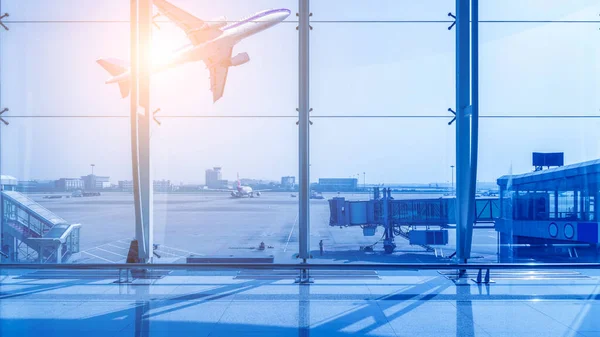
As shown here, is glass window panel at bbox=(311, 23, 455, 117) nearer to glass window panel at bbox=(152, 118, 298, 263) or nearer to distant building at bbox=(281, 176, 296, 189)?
glass window panel at bbox=(152, 118, 298, 263)

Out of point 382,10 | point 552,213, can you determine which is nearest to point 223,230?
point 382,10

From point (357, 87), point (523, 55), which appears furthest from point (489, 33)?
point (357, 87)

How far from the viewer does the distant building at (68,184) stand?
19.1 ft

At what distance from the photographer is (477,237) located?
5.94 metres

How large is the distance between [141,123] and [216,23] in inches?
59.5

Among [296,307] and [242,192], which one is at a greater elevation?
[242,192]

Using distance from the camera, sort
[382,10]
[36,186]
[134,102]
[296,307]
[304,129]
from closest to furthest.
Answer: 1. [296,307]
2. [134,102]
3. [304,129]
4. [382,10]
5. [36,186]

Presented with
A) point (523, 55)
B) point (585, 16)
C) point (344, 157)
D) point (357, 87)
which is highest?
point (585, 16)

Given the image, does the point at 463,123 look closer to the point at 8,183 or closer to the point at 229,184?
the point at 229,184

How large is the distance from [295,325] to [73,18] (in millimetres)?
4475

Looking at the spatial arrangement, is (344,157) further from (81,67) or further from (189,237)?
(81,67)

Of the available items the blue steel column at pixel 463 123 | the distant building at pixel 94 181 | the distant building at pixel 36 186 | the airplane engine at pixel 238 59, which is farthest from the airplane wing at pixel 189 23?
the blue steel column at pixel 463 123

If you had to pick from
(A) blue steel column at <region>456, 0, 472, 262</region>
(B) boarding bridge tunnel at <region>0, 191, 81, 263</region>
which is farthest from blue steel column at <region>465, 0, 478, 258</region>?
(B) boarding bridge tunnel at <region>0, 191, 81, 263</region>

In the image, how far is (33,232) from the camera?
5770 millimetres
